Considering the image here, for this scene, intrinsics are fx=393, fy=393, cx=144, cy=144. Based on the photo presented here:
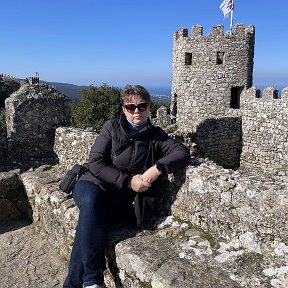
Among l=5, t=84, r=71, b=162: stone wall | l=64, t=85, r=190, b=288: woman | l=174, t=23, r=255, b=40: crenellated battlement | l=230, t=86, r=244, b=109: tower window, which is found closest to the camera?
l=64, t=85, r=190, b=288: woman

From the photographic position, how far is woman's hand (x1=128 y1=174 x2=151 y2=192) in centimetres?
398

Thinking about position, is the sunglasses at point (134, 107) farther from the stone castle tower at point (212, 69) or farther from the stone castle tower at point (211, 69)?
the stone castle tower at point (212, 69)

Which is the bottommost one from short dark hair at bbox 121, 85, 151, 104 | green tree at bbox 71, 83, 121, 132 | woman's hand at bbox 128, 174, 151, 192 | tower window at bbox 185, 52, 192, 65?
green tree at bbox 71, 83, 121, 132

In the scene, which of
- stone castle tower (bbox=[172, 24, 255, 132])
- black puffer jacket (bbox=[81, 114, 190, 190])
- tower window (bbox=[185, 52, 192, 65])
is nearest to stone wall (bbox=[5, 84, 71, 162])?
black puffer jacket (bbox=[81, 114, 190, 190])

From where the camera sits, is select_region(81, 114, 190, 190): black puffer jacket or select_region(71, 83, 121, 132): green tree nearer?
select_region(81, 114, 190, 190): black puffer jacket

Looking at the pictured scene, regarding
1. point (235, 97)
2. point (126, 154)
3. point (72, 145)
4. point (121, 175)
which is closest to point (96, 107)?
point (235, 97)

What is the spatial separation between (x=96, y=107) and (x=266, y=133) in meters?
25.7

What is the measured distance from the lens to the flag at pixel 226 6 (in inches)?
792

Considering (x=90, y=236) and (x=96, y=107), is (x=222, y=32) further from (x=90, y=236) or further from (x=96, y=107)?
(x=96, y=107)

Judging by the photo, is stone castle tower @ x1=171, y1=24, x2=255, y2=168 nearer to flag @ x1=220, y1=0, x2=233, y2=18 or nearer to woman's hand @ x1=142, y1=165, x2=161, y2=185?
flag @ x1=220, y1=0, x2=233, y2=18

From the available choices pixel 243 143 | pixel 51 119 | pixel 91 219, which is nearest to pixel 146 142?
pixel 91 219

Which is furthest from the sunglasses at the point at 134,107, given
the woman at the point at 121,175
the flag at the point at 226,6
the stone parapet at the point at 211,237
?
the flag at the point at 226,6

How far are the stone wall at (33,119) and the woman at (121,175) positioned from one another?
2.56m

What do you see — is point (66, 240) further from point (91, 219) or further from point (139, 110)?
point (139, 110)
